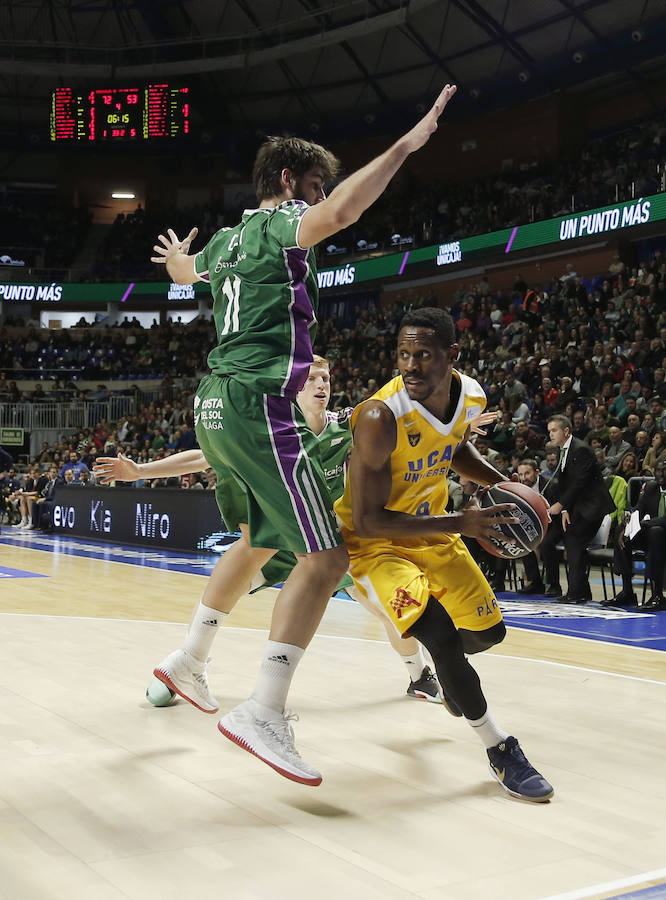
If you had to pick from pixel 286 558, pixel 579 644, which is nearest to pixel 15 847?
pixel 286 558

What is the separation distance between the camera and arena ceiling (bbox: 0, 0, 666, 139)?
2247 centimetres

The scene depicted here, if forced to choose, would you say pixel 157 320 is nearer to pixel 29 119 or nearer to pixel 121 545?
pixel 29 119

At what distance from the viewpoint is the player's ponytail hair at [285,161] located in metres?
3.24

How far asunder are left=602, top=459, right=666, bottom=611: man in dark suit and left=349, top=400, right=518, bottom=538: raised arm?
5.61 metres

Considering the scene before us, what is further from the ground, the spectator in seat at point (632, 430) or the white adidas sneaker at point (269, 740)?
the spectator in seat at point (632, 430)

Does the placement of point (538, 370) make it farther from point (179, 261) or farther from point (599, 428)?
point (179, 261)

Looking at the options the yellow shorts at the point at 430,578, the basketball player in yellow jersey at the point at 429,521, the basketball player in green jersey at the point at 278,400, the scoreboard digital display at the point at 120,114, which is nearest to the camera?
the basketball player in green jersey at the point at 278,400

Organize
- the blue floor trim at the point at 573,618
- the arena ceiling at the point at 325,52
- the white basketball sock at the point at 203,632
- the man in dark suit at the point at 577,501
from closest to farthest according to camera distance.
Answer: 1. the white basketball sock at the point at 203,632
2. the blue floor trim at the point at 573,618
3. the man in dark suit at the point at 577,501
4. the arena ceiling at the point at 325,52

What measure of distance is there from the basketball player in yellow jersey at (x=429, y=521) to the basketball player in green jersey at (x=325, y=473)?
35 cm

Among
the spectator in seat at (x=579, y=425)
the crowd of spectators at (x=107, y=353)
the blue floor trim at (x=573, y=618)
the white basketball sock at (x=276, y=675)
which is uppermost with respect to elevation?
the crowd of spectators at (x=107, y=353)

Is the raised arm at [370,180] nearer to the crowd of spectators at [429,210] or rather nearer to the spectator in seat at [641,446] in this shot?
the spectator in seat at [641,446]

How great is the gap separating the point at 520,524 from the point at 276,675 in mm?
929

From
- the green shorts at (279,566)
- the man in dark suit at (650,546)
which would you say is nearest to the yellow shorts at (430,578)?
the green shorts at (279,566)

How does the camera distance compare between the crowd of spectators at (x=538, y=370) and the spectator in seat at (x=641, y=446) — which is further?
the crowd of spectators at (x=538, y=370)
